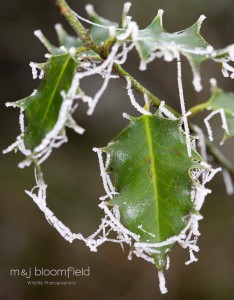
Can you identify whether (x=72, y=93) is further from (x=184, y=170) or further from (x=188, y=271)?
(x=188, y=271)

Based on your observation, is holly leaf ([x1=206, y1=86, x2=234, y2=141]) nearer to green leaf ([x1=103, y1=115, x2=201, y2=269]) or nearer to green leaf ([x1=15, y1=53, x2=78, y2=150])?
green leaf ([x1=103, y1=115, x2=201, y2=269])

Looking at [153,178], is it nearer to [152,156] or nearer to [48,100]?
[152,156]

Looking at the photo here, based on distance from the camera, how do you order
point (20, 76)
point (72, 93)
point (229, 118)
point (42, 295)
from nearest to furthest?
point (72, 93) → point (229, 118) → point (42, 295) → point (20, 76)

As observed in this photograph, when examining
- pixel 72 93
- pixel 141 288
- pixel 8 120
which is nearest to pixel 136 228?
pixel 72 93

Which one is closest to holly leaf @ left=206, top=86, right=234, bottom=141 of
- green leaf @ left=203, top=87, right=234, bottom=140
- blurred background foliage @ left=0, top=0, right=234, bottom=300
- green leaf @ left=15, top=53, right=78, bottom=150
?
green leaf @ left=203, top=87, right=234, bottom=140

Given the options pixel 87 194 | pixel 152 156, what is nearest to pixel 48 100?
pixel 152 156

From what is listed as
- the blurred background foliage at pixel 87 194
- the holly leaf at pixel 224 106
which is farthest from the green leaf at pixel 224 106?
the blurred background foliage at pixel 87 194
